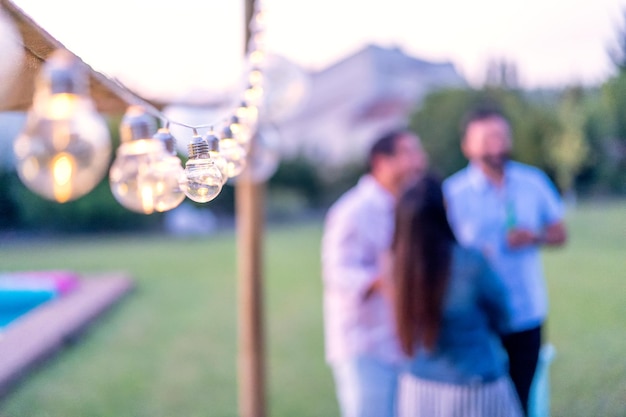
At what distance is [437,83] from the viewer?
68.2ft

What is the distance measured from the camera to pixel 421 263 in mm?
2254

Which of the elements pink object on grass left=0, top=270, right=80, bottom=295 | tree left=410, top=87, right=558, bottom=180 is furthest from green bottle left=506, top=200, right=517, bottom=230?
tree left=410, top=87, right=558, bottom=180

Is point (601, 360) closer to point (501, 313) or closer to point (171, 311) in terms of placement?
point (501, 313)

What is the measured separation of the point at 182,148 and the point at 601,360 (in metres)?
4.04

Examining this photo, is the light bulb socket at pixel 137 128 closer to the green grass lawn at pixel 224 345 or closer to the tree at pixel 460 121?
the green grass lawn at pixel 224 345

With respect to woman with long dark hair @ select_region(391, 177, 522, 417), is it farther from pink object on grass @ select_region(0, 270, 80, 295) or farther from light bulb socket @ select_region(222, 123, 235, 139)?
pink object on grass @ select_region(0, 270, 80, 295)

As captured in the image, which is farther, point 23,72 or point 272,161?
point 272,161

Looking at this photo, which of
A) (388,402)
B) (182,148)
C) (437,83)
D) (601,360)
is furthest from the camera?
(437,83)

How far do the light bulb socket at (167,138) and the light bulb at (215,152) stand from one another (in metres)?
0.08

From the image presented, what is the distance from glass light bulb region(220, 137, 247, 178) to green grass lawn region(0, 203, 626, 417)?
8.31ft

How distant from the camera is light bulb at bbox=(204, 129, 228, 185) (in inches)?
61.3

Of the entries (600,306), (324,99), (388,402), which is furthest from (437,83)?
(388,402)

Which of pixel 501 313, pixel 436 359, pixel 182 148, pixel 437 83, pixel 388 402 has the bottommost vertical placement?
pixel 388 402

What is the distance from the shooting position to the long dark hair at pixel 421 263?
2244mm
